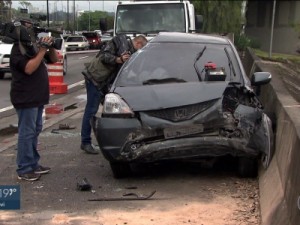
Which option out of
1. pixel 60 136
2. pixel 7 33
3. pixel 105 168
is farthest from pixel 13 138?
pixel 7 33

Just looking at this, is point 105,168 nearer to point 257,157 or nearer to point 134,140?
point 134,140

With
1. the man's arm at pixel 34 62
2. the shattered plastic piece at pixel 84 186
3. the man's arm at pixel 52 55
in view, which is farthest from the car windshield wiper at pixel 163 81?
the shattered plastic piece at pixel 84 186

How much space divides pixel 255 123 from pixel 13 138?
462cm

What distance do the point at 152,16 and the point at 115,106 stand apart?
898 centimetres

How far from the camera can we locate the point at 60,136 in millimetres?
8727

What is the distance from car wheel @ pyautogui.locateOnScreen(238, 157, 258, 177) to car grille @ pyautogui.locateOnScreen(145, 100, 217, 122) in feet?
2.48

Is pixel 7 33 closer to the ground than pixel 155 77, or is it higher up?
higher up

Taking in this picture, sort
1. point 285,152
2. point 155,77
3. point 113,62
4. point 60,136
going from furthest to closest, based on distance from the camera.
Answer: point 60,136 < point 113,62 < point 155,77 < point 285,152

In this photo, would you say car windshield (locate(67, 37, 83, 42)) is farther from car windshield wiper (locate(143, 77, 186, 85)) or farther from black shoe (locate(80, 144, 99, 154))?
car windshield wiper (locate(143, 77, 186, 85))

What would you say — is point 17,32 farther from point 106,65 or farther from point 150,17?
point 150,17

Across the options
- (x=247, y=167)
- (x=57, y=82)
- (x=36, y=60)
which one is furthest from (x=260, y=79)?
(x=57, y=82)

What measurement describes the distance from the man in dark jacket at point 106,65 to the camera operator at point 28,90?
1044 mm

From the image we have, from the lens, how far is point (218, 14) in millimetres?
→ 38344

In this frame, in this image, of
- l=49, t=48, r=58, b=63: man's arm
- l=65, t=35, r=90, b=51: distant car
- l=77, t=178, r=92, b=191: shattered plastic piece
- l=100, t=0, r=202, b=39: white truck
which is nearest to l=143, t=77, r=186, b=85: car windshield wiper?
l=49, t=48, r=58, b=63: man's arm
